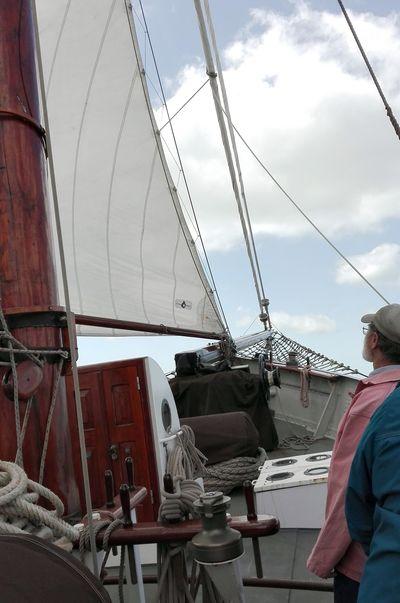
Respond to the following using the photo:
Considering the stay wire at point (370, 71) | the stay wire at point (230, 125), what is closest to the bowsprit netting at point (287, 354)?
the stay wire at point (230, 125)

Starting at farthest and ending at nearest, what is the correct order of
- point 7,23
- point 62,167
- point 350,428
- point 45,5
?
1. point 62,167
2. point 45,5
3. point 7,23
4. point 350,428

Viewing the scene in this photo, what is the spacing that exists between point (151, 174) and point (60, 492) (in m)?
4.04

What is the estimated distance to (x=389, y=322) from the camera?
46.4 inches

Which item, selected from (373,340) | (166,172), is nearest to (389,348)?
(373,340)

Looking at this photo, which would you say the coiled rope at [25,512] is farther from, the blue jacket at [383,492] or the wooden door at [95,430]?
the wooden door at [95,430]

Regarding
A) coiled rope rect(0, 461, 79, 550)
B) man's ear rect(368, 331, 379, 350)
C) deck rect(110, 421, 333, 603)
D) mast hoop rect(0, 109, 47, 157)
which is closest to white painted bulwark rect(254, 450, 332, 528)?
deck rect(110, 421, 333, 603)

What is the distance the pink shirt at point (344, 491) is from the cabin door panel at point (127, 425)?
5.34 feet

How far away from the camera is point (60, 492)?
4.51 feet

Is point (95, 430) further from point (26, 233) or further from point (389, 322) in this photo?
point (389, 322)

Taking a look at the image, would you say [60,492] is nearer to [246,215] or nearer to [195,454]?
[195,454]

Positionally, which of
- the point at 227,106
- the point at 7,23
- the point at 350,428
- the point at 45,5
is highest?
the point at 45,5

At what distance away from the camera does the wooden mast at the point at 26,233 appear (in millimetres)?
1370

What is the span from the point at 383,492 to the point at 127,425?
81.8 inches

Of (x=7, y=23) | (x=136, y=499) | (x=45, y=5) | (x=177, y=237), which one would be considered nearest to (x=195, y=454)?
(x=136, y=499)
